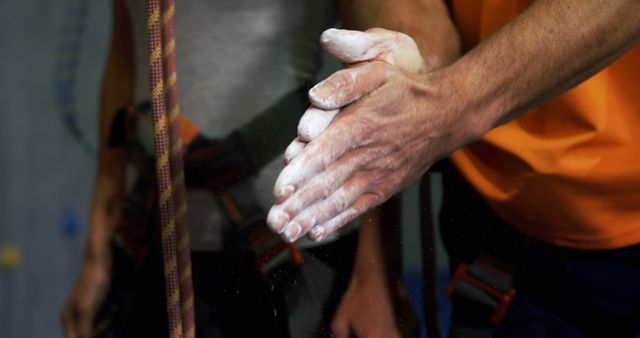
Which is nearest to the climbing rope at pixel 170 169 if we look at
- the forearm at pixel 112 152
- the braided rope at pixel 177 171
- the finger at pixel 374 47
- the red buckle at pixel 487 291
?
the braided rope at pixel 177 171

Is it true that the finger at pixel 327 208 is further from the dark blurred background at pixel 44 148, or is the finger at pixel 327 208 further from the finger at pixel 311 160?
the dark blurred background at pixel 44 148

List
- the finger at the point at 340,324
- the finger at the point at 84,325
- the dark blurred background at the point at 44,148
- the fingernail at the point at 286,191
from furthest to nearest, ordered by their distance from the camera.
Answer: the dark blurred background at the point at 44,148 → the finger at the point at 84,325 → the finger at the point at 340,324 → the fingernail at the point at 286,191

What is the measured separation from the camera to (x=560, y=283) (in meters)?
0.90

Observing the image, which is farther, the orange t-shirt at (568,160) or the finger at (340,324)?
the orange t-shirt at (568,160)

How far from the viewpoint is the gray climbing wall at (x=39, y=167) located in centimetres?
247

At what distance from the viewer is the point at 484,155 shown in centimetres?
88

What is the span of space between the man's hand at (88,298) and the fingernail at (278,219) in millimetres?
675

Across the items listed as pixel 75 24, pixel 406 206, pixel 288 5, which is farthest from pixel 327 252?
pixel 75 24

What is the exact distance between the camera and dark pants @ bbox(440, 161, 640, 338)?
0.82 meters

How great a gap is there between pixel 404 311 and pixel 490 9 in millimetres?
286

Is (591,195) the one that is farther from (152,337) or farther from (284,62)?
(152,337)

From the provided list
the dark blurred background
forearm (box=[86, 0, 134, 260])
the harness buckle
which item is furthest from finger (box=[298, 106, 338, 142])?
the dark blurred background

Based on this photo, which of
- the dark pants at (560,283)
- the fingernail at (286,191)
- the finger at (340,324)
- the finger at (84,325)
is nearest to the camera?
the fingernail at (286,191)

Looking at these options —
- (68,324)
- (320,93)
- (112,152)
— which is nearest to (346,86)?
(320,93)
